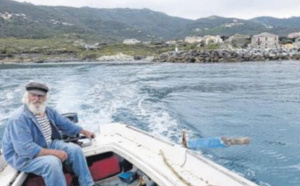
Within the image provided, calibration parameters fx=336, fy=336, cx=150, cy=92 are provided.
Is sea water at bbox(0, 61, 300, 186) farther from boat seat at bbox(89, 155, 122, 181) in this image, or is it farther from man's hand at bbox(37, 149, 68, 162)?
man's hand at bbox(37, 149, 68, 162)

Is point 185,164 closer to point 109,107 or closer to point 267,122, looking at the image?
point 267,122

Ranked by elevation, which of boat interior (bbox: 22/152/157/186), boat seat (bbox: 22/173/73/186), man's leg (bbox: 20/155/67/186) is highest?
man's leg (bbox: 20/155/67/186)

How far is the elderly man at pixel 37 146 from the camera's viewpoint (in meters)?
4.39

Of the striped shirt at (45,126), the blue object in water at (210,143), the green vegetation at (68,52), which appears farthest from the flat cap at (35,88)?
the green vegetation at (68,52)

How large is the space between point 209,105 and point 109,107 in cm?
490

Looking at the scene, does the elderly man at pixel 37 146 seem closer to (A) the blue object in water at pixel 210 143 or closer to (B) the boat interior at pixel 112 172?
(B) the boat interior at pixel 112 172

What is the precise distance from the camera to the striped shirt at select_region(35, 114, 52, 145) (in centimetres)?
469

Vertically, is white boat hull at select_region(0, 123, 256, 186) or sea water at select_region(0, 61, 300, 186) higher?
white boat hull at select_region(0, 123, 256, 186)

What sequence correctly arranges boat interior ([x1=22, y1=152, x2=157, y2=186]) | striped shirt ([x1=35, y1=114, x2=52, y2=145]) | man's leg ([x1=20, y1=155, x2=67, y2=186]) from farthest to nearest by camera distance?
boat interior ([x1=22, y1=152, x2=157, y2=186])
striped shirt ([x1=35, y1=114, x2=52, y2=145])
man's leg ([x1=20, y1=155, x2=67, y2=186])

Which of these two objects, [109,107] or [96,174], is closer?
[96,174]

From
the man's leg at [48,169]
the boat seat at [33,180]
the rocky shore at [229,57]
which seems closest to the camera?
the man's leg at [48,169]

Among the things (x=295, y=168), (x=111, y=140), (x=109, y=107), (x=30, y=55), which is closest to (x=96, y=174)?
(x=111, y=140)

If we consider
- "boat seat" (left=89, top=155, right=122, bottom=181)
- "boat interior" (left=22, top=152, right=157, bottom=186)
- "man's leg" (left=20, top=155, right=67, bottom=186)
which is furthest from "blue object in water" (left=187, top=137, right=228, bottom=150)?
"man's leg" (left=20, top=155, right=67, bottom=186)

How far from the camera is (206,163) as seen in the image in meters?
4.78
